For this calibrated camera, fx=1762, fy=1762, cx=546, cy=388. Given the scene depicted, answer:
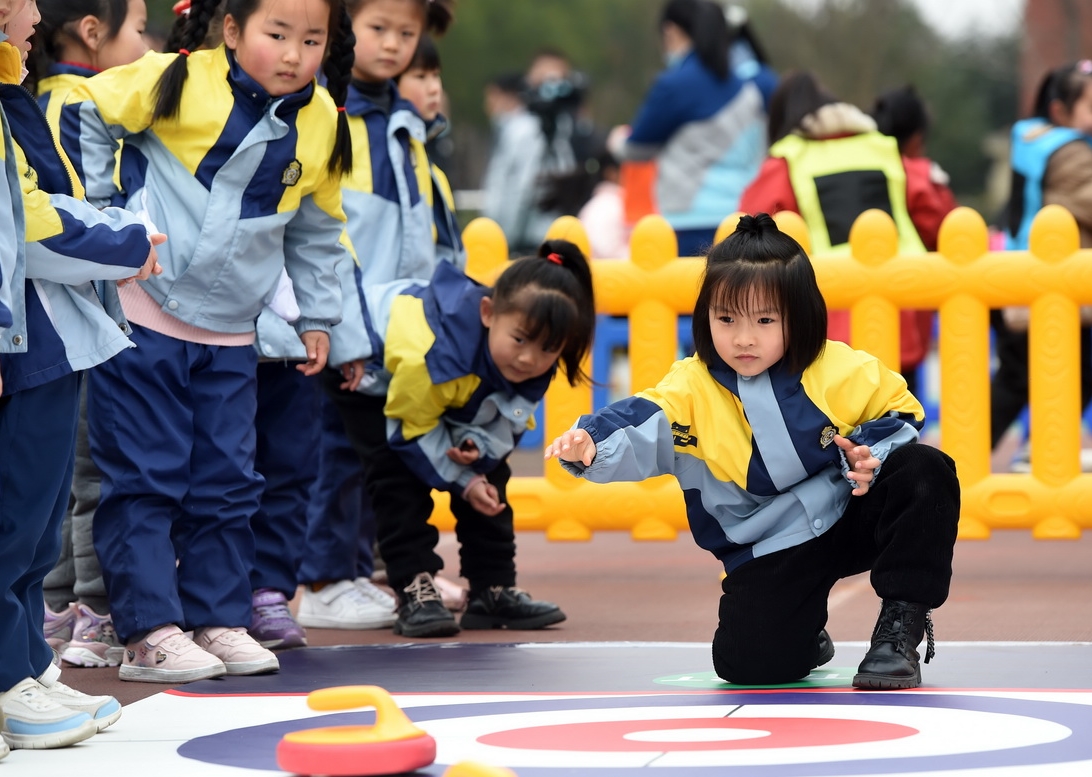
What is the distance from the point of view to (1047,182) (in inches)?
286

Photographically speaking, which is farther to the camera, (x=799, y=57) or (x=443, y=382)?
(x=799, y=57)

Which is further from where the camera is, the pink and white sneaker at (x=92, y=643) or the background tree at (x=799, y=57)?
the background tree at (x=799, y=57)

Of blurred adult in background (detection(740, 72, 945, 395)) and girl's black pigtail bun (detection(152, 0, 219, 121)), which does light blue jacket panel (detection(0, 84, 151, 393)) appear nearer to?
girl's black pigtail bun (detection(152, 0, 219, 121))

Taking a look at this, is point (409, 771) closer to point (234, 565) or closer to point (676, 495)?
point (234, 565)

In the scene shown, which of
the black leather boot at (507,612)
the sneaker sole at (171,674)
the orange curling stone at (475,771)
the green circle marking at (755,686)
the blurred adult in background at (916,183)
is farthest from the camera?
the blurred adult in background at (916,183)

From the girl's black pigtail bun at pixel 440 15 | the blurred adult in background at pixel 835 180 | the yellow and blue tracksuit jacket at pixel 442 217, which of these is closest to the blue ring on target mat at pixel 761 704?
the yellow and blue tracksuit jacket at pixel 442 217

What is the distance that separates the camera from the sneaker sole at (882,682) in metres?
3.56

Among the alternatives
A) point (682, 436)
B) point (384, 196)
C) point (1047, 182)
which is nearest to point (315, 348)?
point (384, 196)

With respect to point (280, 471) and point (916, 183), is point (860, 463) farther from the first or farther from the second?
point (916, 183)

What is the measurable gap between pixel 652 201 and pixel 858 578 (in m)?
4.68

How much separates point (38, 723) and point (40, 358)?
2.15 feet

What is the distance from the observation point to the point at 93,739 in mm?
3201

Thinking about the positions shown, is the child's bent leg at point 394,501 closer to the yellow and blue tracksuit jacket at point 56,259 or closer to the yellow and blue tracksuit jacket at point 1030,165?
the yellow and blue tracksuit jacket at point 56,259

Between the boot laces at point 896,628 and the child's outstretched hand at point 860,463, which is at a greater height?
the child's outstretched hand at point 860,463
